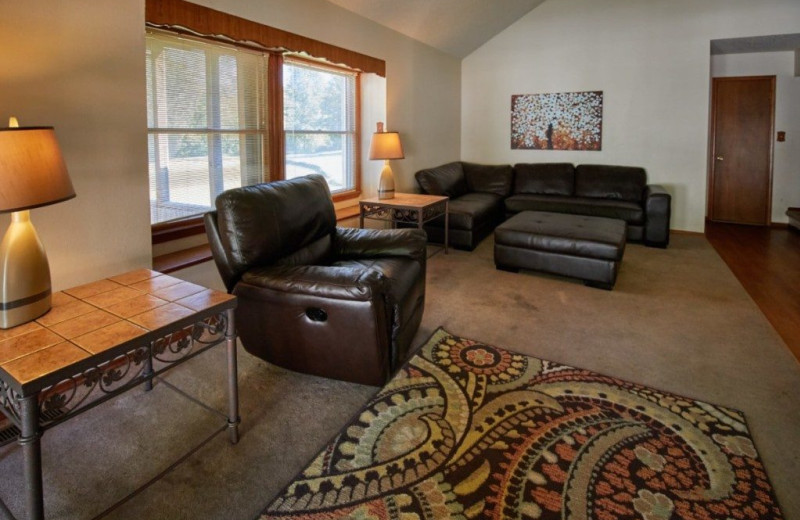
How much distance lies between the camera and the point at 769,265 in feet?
14.4

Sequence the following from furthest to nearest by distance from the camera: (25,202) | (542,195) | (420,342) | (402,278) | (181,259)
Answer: (542,195), (181,259), (420,342), (402,278), (25,202)

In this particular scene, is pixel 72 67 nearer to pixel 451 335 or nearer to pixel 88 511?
pixel 88 511

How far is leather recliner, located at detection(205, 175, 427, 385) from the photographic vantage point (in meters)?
2.10

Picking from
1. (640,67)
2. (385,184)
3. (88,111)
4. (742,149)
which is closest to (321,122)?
(385,184)

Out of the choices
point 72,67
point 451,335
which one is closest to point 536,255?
point 451,335

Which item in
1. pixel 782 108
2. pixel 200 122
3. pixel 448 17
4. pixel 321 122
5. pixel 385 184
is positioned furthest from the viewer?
pixel 782 108

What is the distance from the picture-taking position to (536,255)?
4023mm

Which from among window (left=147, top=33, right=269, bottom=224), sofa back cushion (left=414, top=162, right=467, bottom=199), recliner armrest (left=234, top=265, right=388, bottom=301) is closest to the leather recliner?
recliner armrest (left=234, top=265, right=388, bottom=301)

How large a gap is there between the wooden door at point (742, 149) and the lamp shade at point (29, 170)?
7.20m

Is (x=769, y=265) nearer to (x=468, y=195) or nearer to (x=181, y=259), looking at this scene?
(x=468, y=195)

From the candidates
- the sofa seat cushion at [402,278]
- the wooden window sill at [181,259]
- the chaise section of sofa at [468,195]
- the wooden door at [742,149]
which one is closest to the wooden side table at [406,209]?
the chaise section of sofa at [468,195]

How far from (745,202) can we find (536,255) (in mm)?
4130

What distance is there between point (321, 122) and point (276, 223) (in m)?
2.20

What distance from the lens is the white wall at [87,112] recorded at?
1.96 metres
